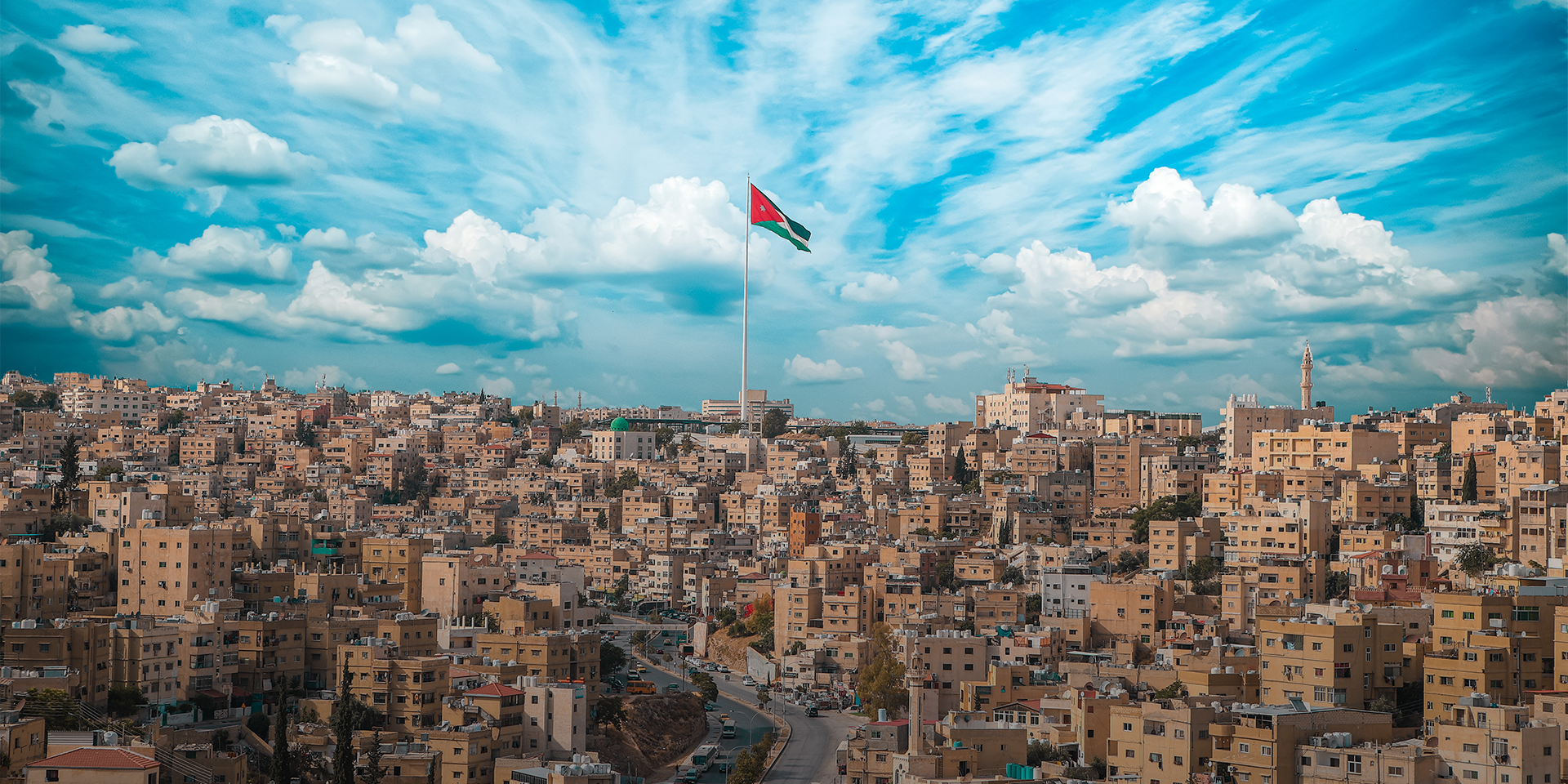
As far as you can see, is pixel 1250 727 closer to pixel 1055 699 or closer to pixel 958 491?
A: pixel 1055 699

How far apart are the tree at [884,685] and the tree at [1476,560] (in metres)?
10.8

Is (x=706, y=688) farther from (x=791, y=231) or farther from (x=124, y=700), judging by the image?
(x=791, y=231)

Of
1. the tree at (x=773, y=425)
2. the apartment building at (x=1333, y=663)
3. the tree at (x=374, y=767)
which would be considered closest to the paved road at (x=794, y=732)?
the tree at (x=374, y=767)

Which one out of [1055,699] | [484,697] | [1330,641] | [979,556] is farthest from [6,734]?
[979,556]

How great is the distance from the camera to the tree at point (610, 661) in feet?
95.2

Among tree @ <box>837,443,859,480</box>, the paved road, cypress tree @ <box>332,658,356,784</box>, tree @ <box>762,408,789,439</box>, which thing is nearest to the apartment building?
the paved road

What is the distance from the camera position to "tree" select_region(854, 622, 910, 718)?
26375mm

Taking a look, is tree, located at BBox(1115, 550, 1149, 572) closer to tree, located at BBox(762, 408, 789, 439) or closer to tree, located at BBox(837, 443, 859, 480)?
tree, located at BBox(837, 443, 859, 480)

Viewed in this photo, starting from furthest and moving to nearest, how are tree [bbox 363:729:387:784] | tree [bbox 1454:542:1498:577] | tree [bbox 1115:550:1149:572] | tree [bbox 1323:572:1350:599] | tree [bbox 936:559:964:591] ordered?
tree [bbox 936:559:964:591], tree [bbox 1115:550:1149:572], tree [bbox 1323:572:1350:599], tree [bbox 1454:542:1498:577], tree [bbox 363:729:387:784]

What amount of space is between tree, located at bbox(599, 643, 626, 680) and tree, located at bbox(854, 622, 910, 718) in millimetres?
5100

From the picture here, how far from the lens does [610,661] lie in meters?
29.4

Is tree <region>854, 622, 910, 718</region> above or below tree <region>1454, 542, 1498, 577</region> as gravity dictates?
below

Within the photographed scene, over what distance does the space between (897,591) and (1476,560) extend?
12.6 metres

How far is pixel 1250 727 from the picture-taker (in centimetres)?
1733
